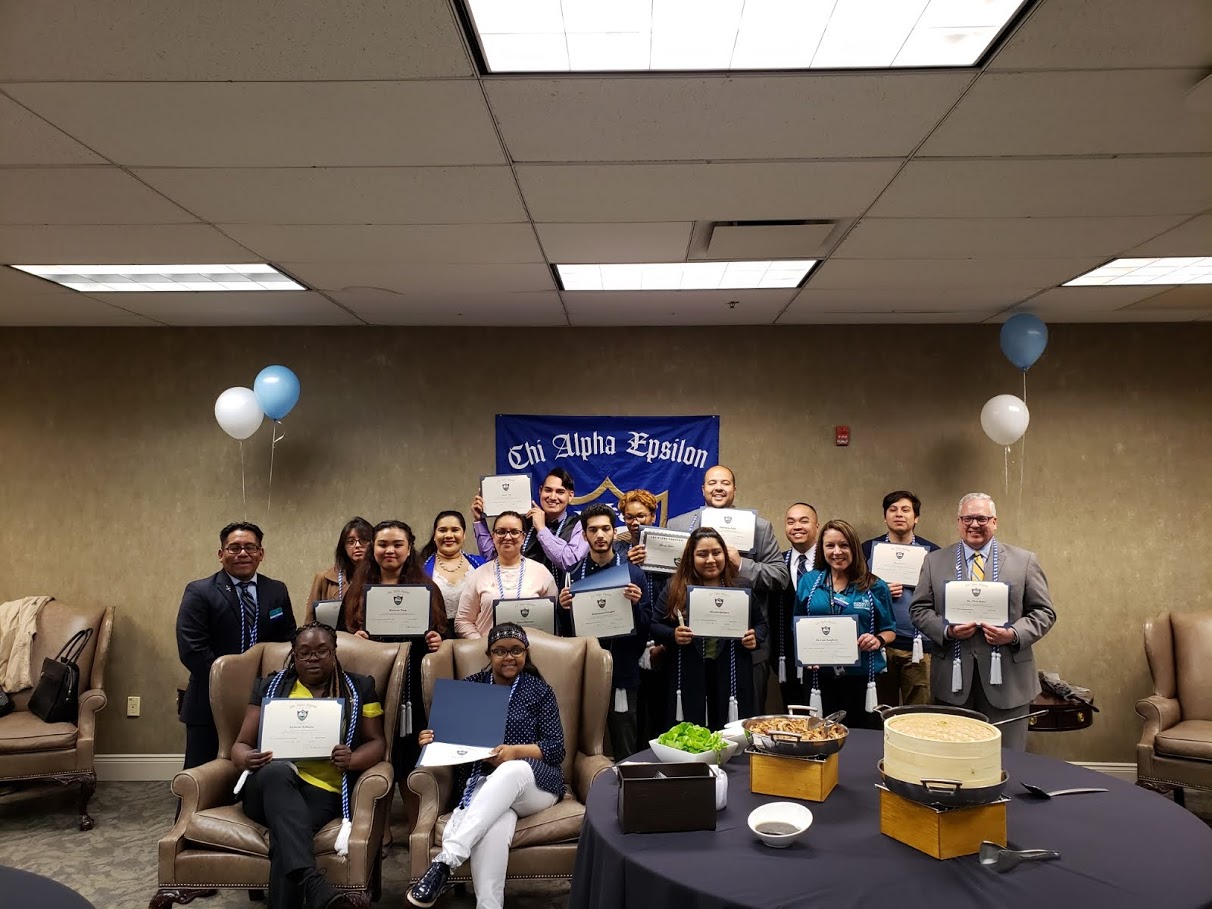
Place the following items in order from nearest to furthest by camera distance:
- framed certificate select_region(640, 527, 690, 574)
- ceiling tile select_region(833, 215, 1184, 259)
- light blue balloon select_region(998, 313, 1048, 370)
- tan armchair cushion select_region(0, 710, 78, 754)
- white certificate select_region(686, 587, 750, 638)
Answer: ceiling tile select_region(833, 215, 1184, 259)
white certificate select_region(686, 587, 750, 638)
framed certificate select_region(640, 527, 690, 574)
tan armchair cushion select_region(0, 710, 78, 754)
light blue balloon select_region(998, 313, 1048, 370)

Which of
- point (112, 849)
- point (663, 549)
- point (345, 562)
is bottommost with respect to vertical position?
point (112, 849)

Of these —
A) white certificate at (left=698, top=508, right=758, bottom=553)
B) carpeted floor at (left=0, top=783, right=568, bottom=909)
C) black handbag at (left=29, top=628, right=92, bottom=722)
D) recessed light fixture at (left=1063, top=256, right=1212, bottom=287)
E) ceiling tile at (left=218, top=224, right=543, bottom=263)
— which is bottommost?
carpeted floor at (left=0, top=783, right=568, bottom=909)

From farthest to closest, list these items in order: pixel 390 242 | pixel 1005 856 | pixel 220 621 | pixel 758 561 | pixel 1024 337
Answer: pixel 1024 337, pixel 758 561, pixel 220 621, pixel 390 242, pixel 1005 856

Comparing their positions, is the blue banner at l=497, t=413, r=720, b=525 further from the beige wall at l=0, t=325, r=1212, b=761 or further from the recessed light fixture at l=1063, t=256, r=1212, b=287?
the recessed light fixture at l=1063, t=256, r=1212, b=287

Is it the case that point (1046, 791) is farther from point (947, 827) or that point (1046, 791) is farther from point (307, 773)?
point (307, 773)

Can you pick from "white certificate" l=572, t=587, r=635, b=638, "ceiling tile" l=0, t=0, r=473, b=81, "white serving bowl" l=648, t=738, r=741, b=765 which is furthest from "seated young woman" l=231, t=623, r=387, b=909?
"ceiling tile" l=0, t=0, r=473, b=81

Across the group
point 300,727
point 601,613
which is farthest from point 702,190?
point 300,727

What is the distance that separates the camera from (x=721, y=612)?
411 cm

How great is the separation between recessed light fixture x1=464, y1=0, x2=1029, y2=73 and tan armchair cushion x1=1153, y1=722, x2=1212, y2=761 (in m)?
4.04

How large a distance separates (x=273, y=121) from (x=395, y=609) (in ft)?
7.79

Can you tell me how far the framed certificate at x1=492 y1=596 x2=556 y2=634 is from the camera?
13.9 feet

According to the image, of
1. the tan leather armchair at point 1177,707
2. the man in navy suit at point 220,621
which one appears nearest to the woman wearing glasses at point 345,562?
the man in navy suit at point 220,621

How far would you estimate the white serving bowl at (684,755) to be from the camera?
2.76 m

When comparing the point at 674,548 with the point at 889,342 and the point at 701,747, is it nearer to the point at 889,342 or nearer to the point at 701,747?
the point at 701,747
